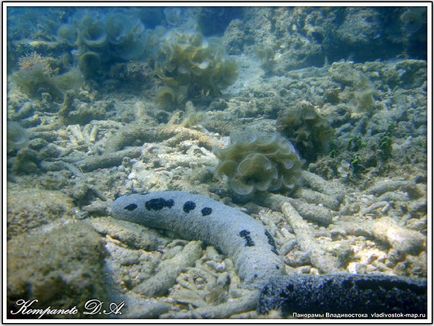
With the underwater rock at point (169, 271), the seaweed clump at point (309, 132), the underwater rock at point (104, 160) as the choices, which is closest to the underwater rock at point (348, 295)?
the underwater rock at point (169, 271)

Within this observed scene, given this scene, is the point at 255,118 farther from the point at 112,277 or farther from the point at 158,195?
the point at 112,277

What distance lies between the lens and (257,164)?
4.01 metres

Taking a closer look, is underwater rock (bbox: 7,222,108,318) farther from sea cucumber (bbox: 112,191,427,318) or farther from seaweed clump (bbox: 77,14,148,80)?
seaweed clump (bbox: 77,14,148,80)

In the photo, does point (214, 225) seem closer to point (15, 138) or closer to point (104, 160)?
point (104, 160)

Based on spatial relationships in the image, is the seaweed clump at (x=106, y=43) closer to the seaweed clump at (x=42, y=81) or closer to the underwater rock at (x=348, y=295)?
the seaweed clump at (x=42, y=81)

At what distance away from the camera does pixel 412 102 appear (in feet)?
22.2

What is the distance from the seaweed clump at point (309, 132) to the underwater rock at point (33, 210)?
11.1ft

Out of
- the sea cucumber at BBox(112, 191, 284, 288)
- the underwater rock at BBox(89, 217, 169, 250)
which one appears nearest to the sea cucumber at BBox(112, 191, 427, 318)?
the sea cucumber at BBox(112, 191, 284, 288)

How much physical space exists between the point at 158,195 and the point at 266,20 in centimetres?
1227

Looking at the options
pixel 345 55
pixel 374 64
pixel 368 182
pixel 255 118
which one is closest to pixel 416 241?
pixel 368 182

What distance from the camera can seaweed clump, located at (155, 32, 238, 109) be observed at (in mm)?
7383

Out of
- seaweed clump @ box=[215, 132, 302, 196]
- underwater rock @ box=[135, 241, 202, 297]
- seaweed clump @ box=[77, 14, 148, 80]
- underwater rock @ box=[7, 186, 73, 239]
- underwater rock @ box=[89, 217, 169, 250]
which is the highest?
seaweed clump @ box=[77, 14, 148, 80]

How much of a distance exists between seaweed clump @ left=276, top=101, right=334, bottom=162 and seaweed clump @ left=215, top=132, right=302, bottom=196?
0.82 m

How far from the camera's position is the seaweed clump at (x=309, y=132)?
4.99 m
